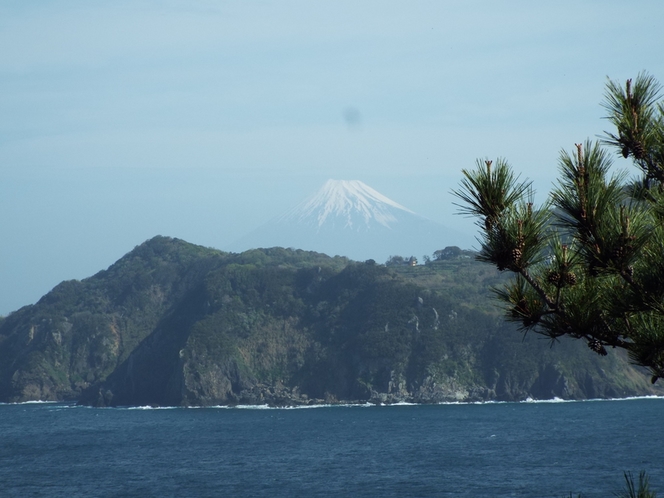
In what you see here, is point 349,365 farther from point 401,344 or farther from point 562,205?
point 562,205

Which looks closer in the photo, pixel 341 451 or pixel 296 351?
pixel 341 451

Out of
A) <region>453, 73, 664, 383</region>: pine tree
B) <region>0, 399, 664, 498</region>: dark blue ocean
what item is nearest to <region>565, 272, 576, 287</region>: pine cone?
<region>453, 73, 664, 383</region>: pine tree

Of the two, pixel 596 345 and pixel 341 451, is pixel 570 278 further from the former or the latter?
pixel 341 451

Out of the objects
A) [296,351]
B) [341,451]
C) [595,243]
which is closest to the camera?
[595,243]

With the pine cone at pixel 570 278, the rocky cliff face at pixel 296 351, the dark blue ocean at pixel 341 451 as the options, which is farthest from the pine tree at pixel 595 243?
the rocky cliff face at pixel 296 351

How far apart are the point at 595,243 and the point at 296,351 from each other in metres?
115

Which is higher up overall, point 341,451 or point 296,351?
point 296,351

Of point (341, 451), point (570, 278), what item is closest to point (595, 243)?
point (570, 278)

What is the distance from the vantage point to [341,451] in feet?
225

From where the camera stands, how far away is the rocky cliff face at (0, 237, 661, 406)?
11169 cm

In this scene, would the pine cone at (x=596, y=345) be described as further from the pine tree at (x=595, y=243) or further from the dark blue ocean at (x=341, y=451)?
the dark blue ocean at (x=341, y=451)

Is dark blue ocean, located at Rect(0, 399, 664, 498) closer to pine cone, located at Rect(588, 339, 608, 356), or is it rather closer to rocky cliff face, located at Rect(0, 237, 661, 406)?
rocky cliff face, located at Rect(0, 237, 661, 406)

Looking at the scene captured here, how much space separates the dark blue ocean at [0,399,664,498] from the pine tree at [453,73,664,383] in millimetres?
41820

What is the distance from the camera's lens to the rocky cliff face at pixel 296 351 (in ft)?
366
